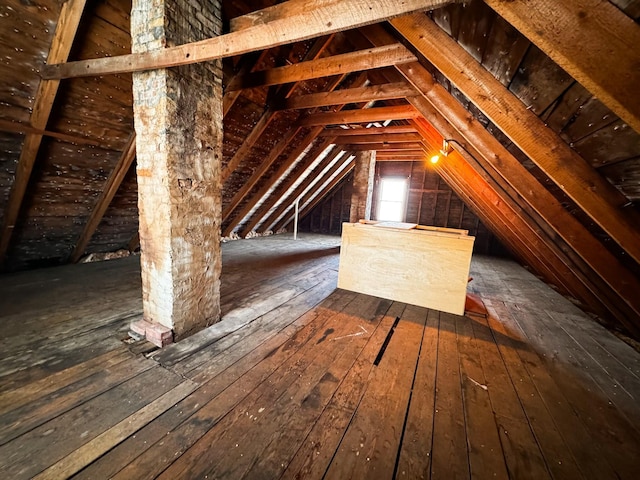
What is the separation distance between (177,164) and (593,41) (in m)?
2.03

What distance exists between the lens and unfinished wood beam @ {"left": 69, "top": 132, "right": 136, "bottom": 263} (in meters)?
2.93

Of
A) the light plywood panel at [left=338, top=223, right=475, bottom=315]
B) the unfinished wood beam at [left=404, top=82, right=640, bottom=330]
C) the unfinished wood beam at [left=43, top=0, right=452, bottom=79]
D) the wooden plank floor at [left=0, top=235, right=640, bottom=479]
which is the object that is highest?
the unfinished wood beam at [left=43, top=0, right=452, bottom=79]

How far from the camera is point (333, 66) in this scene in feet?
8.11

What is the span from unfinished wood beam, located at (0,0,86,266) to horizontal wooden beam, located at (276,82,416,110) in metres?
2.25

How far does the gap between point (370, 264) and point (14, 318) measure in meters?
3.43

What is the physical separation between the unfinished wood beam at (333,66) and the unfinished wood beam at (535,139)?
2.62ft

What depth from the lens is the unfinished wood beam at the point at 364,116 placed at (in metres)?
3.49

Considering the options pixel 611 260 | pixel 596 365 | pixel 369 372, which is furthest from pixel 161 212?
pixel 596 365

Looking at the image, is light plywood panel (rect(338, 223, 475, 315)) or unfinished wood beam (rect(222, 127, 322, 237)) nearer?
light plywood panel (rect(338, 223, 475, 315))

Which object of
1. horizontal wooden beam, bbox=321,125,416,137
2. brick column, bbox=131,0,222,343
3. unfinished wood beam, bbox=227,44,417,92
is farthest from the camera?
horizontal wooden beam, bbox=321,125,416,137

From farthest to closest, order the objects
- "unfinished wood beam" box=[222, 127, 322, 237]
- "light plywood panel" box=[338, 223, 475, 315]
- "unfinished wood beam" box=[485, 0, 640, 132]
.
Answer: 1. "unfinished wood beam" box=[222, 127, 322, 237]
2. "light plywood panel" box=[338, 223, 475, 315]
3. "unfinished wood beam" box=[485, 0, 640, 132]

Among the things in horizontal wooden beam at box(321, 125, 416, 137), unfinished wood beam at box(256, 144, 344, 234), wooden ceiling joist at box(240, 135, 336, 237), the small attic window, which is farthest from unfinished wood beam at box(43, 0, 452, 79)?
the small attic window

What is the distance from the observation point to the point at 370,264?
3.12m

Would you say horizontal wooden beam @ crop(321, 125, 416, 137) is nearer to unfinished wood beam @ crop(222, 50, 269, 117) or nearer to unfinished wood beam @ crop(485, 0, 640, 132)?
unfinished wood beam @ crop(222, 50, 269, 117)
